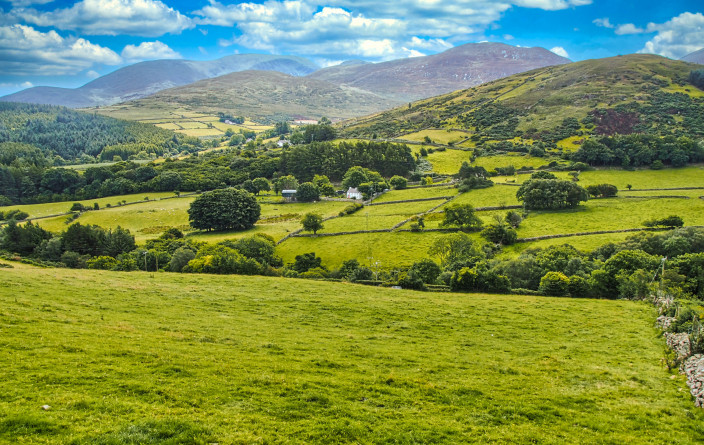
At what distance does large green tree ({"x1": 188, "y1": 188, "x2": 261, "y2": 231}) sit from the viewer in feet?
301

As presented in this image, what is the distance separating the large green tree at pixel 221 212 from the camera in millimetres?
91625

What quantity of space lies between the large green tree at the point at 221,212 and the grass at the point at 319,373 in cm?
5652

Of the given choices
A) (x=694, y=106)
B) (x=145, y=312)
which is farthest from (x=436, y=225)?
(x=694, y=106)

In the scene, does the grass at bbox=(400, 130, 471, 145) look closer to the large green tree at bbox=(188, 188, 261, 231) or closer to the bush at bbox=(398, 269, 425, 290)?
the large green tree at bbox=(188, 188, 261, 231)

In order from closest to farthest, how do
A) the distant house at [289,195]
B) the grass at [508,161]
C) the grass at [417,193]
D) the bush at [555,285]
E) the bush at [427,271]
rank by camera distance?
1. the bush at [555,285]
2. the bush at [427,271]
3. the grass at [417,193]
4. the distant house at [289,195]
5. the grass at [508,161]

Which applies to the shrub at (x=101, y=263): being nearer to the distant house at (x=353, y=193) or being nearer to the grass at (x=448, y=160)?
the distant house at (x=353, y=193)

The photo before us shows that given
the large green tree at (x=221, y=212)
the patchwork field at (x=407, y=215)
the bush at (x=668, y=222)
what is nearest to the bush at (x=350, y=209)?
the patchwork field at (x=407, y=215)

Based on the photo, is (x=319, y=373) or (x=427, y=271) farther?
(x=427, y=271)

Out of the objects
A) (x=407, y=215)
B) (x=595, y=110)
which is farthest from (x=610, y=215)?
(x=595, y=110)

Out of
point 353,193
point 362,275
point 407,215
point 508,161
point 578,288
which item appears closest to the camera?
point 578,288

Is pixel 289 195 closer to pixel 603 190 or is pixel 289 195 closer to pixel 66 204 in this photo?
pixel 66 204

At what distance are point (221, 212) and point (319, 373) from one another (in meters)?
77.4

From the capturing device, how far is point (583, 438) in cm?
1571

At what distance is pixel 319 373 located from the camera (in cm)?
2012
